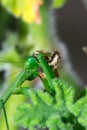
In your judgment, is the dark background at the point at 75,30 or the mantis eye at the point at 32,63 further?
the dark background at the point at 75,30

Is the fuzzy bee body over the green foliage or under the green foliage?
over

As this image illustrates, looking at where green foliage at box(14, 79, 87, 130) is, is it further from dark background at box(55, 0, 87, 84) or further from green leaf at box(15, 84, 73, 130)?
dark background at box(55, 0, 87, 84)

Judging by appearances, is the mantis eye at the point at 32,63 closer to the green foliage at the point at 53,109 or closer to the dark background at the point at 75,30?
the green foliage at the point at 53,109

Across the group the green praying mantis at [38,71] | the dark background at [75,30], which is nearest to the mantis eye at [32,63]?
the green praying mantis at [38,71]

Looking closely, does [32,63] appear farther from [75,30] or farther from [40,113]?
[75,30]

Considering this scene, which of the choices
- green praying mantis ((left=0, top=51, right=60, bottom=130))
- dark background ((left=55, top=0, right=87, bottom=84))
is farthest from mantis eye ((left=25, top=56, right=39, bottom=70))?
dark background ((left=55, top=0, right=87, bottom=84))

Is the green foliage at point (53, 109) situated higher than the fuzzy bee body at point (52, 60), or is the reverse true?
the fuzzy bee body at point (52, 60)

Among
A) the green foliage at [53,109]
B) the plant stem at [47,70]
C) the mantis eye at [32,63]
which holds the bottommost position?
the green foliage at [53,109]
